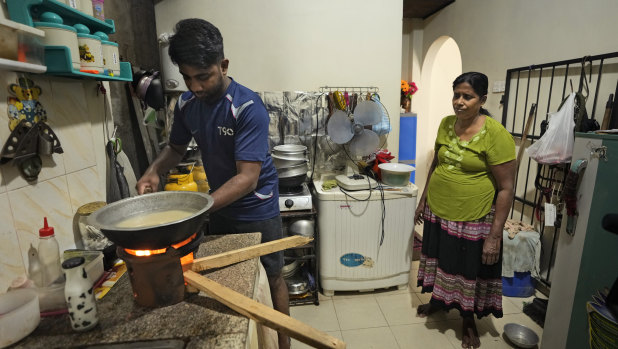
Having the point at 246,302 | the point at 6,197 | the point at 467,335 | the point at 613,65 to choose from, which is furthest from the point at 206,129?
the point at 613,65

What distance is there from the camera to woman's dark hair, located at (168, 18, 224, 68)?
1.05 m

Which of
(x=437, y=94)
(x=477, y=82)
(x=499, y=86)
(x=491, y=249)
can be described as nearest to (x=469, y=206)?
(x=491, y=249)

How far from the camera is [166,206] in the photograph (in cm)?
98

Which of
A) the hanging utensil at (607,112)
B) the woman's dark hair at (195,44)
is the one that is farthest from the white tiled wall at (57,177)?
the hanging utensil at (607,112)

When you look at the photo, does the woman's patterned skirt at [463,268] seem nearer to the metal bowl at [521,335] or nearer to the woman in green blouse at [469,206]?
the woman in green blouse at [469,206]

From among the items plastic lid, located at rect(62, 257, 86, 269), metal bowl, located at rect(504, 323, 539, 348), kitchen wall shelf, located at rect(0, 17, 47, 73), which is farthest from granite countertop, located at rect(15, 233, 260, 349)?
metal bowl, located at rect(504, 323, 539, 348)

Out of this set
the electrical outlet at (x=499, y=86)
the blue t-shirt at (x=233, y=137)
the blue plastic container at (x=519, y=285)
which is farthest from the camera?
the electrical outlet at (x=499, y=86)

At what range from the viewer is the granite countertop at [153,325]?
71 cm

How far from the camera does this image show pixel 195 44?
1042 mm

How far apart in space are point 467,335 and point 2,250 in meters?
2.21

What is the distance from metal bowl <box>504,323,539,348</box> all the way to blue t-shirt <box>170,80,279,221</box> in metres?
1.62

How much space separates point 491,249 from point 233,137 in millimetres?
1440

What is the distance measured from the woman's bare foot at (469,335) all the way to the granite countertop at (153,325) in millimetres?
1594

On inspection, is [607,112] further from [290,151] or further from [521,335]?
[290,151]
